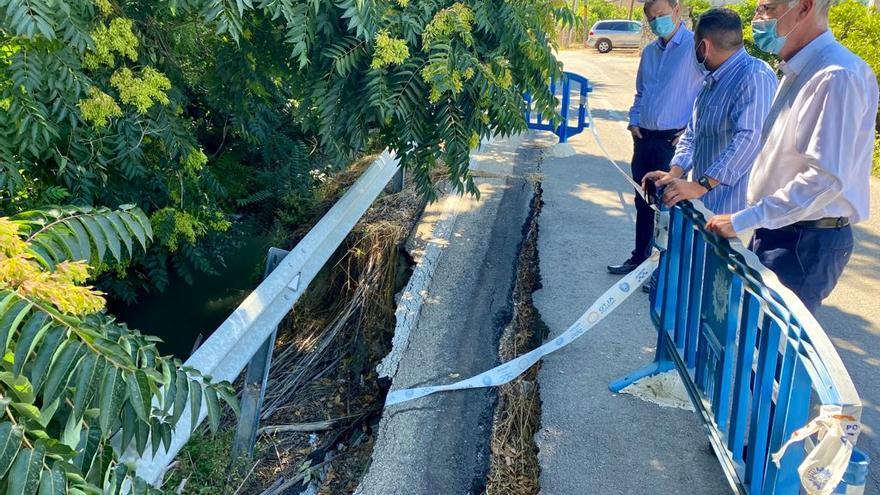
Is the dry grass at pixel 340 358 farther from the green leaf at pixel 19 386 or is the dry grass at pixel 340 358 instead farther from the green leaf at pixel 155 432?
the green leaf at pixel 19 386

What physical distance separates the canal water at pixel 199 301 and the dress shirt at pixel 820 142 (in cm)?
464

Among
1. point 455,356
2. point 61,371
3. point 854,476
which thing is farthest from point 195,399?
point 455,356

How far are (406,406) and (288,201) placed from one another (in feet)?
10.8

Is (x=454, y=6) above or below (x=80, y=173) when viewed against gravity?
above

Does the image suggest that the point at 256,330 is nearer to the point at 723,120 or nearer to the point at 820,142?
the point at 820,142

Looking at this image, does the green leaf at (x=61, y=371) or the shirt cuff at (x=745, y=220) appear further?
the shirt cuff at (x=745, y=220)

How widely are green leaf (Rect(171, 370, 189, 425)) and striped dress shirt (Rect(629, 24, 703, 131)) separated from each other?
3.96 m

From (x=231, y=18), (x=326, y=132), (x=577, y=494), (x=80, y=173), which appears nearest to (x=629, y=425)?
(x=577, y=494)

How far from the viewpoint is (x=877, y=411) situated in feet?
12.2

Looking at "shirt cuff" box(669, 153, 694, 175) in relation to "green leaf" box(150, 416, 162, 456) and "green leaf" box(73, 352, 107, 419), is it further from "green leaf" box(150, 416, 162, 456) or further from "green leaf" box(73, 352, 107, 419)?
"green leaf" box(73, 352, 107, 419)

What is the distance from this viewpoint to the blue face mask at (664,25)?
15.8 ft

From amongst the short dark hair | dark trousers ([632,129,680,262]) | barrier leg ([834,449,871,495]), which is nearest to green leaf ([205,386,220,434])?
barrier leg ([834,449,871,495])

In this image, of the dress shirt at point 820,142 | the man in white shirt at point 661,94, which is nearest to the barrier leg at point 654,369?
the dress shirt at point 820,142

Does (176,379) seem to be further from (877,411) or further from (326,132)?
(877,411)
